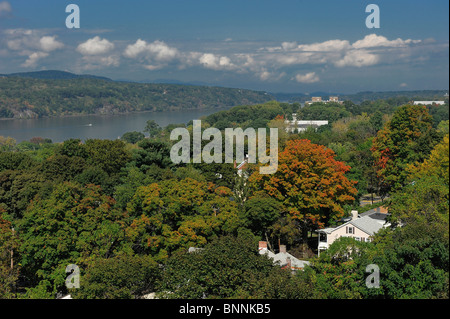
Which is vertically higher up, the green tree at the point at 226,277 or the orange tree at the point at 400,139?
the orange tree at the point at 400,139

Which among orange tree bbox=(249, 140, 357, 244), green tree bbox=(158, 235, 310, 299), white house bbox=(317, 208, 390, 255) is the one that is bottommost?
white house bbox=(317, 208, 390, 255)

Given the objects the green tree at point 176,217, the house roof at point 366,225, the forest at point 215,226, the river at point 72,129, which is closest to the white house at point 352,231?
the house roof at point 366,225

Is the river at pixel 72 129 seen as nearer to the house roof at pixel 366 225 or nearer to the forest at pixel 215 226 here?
the forest at pixel 215 226

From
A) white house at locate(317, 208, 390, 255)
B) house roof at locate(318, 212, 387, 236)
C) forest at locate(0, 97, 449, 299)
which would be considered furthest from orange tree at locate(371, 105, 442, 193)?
white house at locate(317, 208, 390, 255)

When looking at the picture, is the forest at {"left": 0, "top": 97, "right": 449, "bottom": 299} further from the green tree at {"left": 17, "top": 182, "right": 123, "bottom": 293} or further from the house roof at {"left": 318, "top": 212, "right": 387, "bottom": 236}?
the house roof at {"left": 318, "top": 212, "right": 387, "bottom": 236}

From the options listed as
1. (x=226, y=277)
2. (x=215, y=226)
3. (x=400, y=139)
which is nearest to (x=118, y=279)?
(x=226, y=277)
